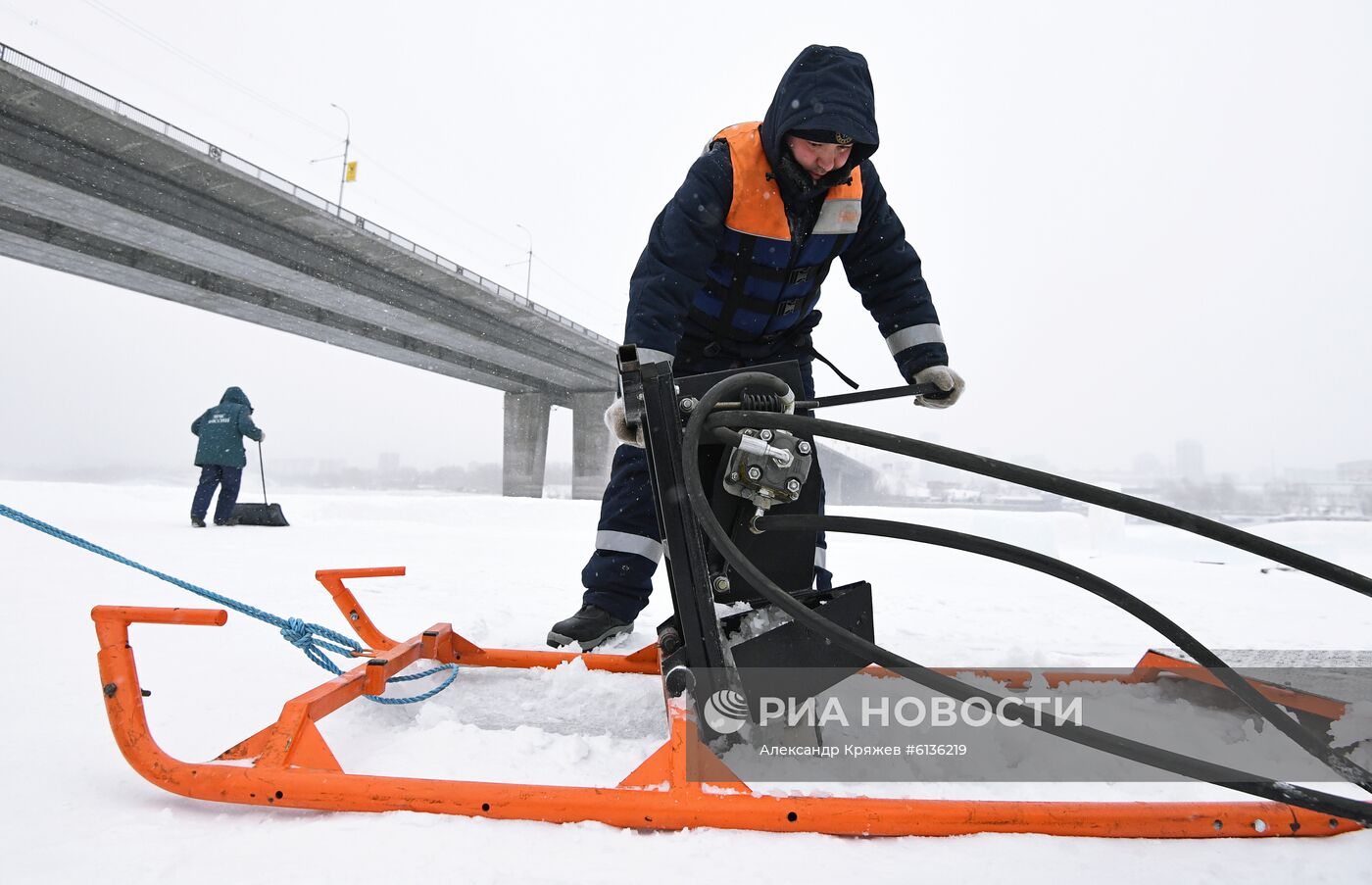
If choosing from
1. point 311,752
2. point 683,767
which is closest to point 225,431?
point 311,752

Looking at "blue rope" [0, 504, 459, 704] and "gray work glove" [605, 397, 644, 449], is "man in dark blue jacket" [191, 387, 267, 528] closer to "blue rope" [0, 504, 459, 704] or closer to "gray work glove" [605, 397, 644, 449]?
"blue rope" [0, 504, 459, 704]

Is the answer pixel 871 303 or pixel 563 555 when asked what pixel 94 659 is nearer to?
pixel 871 303

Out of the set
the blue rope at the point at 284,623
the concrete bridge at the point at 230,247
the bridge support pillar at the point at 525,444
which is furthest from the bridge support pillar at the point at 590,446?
the blue rope at the point at 284,623

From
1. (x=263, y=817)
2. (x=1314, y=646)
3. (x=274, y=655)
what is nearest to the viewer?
(x=263, y=817)

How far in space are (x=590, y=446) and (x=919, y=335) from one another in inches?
830

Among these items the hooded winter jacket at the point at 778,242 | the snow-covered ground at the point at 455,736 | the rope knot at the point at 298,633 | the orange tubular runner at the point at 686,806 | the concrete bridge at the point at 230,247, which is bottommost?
the snow-covered ground at the point at 455,736

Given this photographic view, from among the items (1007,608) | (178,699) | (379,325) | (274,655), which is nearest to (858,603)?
(178,699)

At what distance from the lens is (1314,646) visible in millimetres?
2732

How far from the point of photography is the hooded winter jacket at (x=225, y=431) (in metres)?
6.86

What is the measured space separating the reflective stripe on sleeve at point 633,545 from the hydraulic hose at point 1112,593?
0.87 m

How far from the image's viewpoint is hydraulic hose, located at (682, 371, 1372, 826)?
0.90 metres

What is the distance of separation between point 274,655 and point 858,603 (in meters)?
1.67

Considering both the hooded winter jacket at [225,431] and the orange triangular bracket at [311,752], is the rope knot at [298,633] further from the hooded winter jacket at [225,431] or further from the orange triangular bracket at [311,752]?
the hooded winter jacket at [225,431]

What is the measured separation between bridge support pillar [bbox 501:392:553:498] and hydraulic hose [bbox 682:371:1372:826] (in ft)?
71.2
